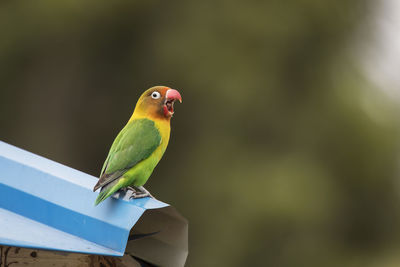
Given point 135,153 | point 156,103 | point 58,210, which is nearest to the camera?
point 58,210

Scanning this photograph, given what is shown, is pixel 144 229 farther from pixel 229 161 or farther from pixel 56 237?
pixel 229 161

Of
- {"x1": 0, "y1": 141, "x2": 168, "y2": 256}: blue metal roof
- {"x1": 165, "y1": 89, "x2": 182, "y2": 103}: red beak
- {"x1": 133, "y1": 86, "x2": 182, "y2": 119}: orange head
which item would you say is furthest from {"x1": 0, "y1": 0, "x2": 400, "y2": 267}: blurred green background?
{"x1": 0, "y1": 141, "x2": 168, "y2": 256}: blue metal roof

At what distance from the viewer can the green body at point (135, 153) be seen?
2.57 meters

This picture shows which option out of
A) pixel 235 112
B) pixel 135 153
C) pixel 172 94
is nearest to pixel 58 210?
pixel 135 153

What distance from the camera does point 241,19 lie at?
30.4 ft

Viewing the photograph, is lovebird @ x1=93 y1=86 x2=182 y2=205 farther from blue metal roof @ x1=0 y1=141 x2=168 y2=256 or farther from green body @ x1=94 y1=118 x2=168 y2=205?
blue metal roof @ x1=0 y1=141 x2=168 y2=256

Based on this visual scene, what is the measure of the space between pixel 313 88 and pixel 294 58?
50 cm

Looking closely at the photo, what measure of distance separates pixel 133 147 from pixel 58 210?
669 millimetres

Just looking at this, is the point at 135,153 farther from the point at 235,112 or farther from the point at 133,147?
the point at 235,112

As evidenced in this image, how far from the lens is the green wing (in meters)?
2.60

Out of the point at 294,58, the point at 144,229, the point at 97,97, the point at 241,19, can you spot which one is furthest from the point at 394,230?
the point at 144,229

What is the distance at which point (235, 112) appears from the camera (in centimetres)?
909

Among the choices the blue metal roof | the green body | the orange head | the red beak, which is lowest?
the blue metal roof

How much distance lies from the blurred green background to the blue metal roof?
249 inches
